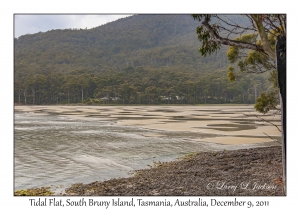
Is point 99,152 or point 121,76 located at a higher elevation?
point 121,76

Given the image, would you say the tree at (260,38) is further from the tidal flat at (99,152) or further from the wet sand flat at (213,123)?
the tidal flat at (99,152)

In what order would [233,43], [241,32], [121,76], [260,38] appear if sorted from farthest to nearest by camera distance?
[121,76]
[260,38]
[241,32]
[233,43]

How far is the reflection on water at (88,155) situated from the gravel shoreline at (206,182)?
127 centimetres

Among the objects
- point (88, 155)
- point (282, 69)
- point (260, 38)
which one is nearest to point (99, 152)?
point (88, 155)

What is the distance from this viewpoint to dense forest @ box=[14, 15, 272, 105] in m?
66.3

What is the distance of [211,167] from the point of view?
8867 millimetres

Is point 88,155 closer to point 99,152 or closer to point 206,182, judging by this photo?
point 99,152

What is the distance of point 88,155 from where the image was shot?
12570 mm

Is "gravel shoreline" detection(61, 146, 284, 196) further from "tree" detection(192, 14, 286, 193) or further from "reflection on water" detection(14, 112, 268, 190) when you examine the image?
"reflection on water" detection(14, 112, 268, 190)

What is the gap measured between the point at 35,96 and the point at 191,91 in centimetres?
3271

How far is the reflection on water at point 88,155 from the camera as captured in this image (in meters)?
9.30

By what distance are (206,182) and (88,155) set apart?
6413 mm

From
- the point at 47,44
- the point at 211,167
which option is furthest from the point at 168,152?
the point at 47,44
